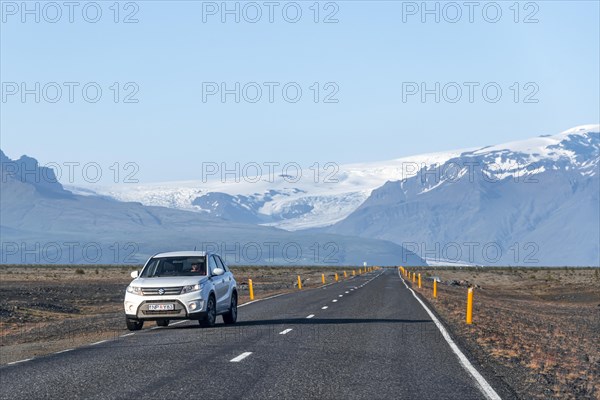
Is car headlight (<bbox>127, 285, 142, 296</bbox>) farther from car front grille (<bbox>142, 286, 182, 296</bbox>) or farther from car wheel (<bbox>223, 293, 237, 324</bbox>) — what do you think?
car wheel (<bbox>223, 293, 237, 324</bbox>)

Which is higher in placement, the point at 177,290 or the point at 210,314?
the point at 177,290

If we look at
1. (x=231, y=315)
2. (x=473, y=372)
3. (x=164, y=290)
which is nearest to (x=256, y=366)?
(x=473, y=372)

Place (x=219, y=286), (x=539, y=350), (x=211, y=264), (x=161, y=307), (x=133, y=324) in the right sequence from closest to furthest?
(x=539, y=350) < (x=161, y=307) < (x=133, y=324) < (x=219, y=286) < (x=211, y=264)

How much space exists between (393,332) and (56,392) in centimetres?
1302

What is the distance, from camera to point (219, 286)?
1096 inches

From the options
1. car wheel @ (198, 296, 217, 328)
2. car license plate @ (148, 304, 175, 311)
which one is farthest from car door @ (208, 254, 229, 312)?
car license plate @ (148, 304, 175, 311)

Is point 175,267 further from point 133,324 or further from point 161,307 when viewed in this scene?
point 161,307

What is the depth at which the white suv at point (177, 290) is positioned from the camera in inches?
1030

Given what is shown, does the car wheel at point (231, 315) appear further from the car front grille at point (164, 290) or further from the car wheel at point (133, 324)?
the car front grille at point (164, 290)

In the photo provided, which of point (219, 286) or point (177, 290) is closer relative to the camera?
point (177, 290)

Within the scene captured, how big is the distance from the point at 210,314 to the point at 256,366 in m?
9.29

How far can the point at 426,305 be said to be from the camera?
4303 centimetres

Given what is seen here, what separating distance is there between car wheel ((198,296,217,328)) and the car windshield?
793 mm

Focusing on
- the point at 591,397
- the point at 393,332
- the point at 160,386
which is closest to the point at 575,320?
the point at 393,332
